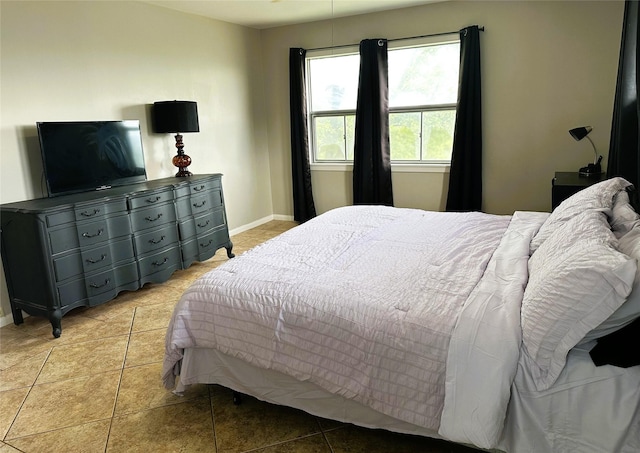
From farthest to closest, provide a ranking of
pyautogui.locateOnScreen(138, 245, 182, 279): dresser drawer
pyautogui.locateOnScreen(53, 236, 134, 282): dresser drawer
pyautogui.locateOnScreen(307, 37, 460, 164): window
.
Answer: pyautogui.locateOnScreen(307, 37, 460, 164): window < pyautogui.locateOnScreen(138, 245, 182, 279): dresser drawer < pyautogui.locateOnScreen(53, 236, 134, 282): dresser drawer

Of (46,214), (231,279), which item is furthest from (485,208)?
(46,214)

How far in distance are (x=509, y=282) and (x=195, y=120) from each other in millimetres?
3518

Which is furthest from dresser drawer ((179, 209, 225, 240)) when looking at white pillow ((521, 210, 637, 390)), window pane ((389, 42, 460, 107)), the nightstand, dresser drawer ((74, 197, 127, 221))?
white pillow ((521, 210, 637, 390))

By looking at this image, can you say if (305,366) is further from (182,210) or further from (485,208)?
(485,208)

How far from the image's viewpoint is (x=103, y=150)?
3727mm

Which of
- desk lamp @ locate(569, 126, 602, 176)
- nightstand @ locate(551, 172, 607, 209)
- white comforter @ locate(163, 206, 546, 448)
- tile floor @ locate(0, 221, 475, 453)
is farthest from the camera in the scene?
desk lamp @ locate(569, 126, 602, 176)

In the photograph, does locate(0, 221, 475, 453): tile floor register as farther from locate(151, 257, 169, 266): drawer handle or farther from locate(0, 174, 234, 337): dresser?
locate(151, 257, 169, 266): drawer handle

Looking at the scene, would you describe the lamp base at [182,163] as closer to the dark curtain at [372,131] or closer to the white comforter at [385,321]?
the dark curtain at [372,131]

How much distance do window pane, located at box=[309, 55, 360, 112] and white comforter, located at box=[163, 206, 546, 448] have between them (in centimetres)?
343

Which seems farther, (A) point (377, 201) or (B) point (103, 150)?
(A) point (377, 201)

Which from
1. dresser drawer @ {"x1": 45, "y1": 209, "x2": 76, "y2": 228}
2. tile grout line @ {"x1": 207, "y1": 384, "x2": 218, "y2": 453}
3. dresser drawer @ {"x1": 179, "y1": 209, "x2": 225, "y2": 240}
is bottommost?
tile grout line @ {"x1": 207, "y1": 384, "x2": 218, "y2": 453}

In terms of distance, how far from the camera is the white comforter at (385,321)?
1.51 metres

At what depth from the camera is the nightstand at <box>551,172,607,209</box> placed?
11.2 feet

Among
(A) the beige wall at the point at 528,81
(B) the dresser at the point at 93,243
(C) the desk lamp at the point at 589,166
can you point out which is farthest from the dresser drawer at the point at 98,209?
(C) the desk lamp at the point at 589,166
